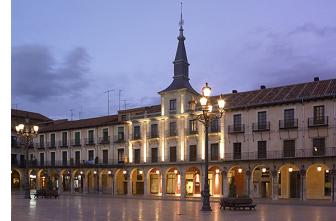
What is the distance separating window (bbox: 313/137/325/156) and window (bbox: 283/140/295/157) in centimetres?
195

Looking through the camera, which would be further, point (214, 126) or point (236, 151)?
point (214, 126)

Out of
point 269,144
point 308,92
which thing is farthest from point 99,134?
point 308,92

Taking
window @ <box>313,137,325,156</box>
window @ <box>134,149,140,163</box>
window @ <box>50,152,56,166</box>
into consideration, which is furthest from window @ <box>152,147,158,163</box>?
window @ <box>313,137,325,156</box>

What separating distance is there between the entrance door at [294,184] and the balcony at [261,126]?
179 inches

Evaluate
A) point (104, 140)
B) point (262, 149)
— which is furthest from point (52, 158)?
point (262, 149)

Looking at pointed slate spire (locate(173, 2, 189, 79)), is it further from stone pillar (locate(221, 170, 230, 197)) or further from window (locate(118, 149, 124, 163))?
stone pillar (locate(221, 170, 230, 197))

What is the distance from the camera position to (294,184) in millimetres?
41250

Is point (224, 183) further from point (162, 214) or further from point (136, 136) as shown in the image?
point (162, 214)

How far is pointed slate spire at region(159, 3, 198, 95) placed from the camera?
A: 163 ft

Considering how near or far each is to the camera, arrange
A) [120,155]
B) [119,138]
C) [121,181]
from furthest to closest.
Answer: [121,181], [119,138], [120,155]

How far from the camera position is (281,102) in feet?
134

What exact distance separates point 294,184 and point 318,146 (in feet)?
14.8

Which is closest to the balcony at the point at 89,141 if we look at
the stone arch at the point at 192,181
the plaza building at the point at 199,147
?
the plaza building at the point at 199,147
